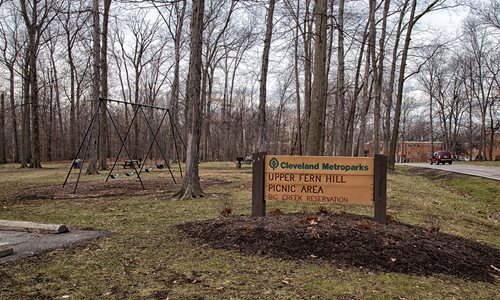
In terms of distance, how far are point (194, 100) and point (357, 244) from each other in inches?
236

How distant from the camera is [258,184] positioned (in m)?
5.84

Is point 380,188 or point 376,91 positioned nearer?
point 380,188

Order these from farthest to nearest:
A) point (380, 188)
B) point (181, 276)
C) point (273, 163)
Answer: point (273, 163) < point (380, 188) < point (181, 276)

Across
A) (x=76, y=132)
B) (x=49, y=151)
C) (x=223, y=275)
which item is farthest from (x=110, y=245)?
(x=76, y=132)

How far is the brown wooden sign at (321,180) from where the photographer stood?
17.6 feet

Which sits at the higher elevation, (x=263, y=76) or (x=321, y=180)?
(x=263, y=76)

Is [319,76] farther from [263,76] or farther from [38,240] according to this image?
[263,76]

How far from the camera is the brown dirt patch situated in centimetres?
408

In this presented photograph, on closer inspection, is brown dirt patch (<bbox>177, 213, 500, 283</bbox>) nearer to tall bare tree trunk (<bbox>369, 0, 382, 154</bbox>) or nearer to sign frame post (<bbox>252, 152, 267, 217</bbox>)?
sign frame post (<bbox>252, 152, 267, 217</bbox>)

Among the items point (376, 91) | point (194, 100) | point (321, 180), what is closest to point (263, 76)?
point (376, 91)

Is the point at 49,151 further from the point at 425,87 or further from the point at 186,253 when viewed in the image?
the point at 425,87

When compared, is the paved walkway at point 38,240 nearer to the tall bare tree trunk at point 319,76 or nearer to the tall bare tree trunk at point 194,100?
the tall bare tree trunk at point 194,100

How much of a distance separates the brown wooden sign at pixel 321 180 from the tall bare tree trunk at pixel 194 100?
3740mm

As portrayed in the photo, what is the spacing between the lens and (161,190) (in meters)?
11.6
